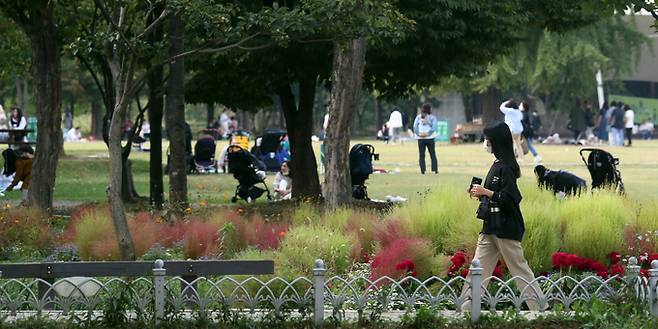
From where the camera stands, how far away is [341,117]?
1936cm

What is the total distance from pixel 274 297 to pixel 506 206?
2.06m

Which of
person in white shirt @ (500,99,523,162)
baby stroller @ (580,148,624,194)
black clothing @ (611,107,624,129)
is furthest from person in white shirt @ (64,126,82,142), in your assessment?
baby stroller @ (580,148,624,194)

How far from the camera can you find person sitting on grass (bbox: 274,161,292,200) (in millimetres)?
24250

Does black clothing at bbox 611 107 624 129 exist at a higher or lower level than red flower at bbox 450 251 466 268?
higher

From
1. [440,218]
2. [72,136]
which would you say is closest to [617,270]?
[440,218]

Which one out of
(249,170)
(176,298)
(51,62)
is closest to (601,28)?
(249,170)

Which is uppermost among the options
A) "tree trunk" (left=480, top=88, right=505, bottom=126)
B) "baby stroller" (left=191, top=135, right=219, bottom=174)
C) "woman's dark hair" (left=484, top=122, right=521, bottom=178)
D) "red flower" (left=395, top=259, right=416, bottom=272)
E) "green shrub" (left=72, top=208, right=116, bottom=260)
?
"tree trunk" (left=480, top=88, right=505, bottom=126)

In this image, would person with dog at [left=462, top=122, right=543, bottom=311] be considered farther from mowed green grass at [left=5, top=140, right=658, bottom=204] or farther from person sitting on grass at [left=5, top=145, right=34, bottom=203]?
person sitting on grass at [left=5, top=145, right=34, bottom=203]

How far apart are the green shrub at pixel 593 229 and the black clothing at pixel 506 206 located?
6.58 ft

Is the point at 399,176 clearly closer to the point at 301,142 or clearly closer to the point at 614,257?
the point at 301,142

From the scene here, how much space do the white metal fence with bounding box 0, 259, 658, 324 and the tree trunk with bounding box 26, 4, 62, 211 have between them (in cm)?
920

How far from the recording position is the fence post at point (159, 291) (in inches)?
373

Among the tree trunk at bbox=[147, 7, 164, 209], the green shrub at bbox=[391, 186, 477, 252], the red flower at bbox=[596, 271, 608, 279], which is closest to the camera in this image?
the red flower at bbox=[596, 271, 608, 279]

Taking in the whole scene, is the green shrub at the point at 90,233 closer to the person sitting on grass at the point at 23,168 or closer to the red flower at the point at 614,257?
the red flower at the point at 614,257
